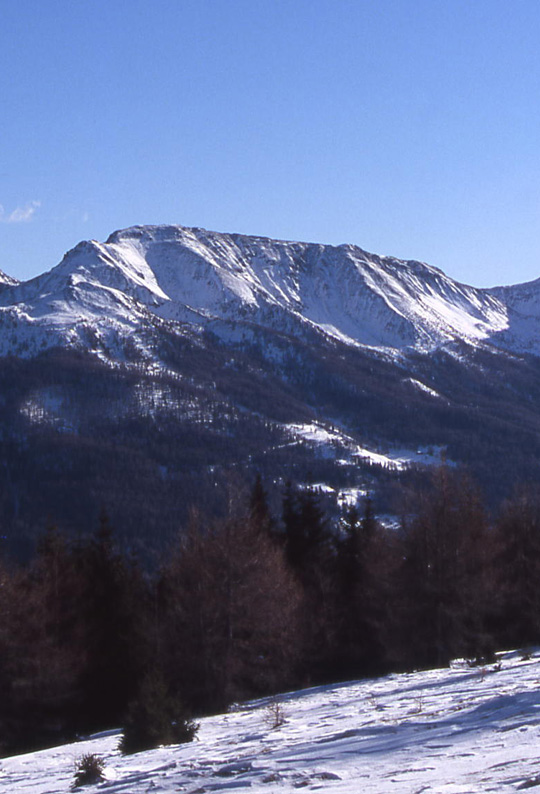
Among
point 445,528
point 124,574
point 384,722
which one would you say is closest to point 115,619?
point 124,574

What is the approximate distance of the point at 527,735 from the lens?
367 inches

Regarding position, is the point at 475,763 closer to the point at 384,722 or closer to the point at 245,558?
the point at 384,722

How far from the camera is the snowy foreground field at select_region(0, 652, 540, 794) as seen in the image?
325 inches

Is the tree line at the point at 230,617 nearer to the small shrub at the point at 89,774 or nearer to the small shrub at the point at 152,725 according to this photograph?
the small shrub at the point at 152,725

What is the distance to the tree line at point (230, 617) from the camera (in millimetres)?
27594

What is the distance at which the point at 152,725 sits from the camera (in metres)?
14.4

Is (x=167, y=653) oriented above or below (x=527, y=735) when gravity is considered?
below

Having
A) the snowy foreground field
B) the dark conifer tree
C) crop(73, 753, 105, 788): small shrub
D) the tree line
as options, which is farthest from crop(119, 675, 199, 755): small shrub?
the dark conifer tree

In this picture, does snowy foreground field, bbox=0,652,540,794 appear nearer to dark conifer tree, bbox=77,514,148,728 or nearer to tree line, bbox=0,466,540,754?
tree line, bbox=0,466,540,754

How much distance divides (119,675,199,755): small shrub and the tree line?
33.1 feet

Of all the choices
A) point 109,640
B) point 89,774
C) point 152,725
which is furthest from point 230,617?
point 89,774

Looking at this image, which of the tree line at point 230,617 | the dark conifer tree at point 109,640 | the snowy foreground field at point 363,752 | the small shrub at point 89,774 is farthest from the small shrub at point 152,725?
the dark conifer tree at point 109,640

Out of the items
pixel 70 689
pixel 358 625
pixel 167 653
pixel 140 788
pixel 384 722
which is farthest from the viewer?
pixel 358 625

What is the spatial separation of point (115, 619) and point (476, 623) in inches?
525
